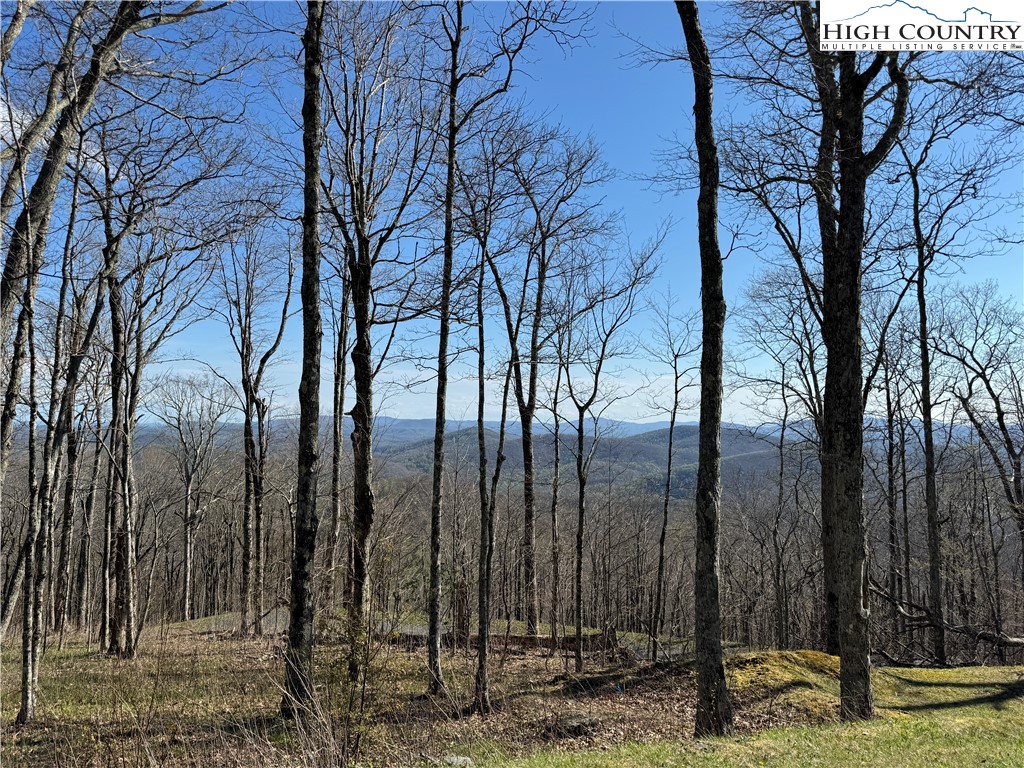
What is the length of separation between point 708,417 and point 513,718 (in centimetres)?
490

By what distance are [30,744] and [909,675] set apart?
1270cm

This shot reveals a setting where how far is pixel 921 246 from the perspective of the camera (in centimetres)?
1388

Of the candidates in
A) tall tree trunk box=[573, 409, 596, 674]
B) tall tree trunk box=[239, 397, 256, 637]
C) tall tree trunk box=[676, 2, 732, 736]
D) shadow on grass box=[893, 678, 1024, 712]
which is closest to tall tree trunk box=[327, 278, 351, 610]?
tall tree trunk box=[239, 397, 256, 637]

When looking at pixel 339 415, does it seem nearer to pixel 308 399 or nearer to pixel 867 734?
pixel 308 399

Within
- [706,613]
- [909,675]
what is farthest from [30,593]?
[909,675]

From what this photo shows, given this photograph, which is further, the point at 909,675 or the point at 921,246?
the point at 921,246

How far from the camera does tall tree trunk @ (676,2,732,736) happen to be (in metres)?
6.30

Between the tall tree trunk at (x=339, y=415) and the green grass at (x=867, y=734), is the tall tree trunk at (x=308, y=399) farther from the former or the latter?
the tall tree trunk at (x=339, y=415)

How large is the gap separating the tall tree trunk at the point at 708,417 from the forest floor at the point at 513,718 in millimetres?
532

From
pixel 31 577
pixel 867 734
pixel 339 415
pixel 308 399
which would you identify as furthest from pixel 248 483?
pixel 867 734

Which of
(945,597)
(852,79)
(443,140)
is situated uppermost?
(443,140)

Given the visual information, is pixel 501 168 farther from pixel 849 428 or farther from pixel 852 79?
pixel 849 428

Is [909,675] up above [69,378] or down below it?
below

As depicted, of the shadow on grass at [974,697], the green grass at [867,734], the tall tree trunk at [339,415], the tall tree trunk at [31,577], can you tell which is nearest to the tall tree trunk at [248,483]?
the tall tree trunk at [339,415]
